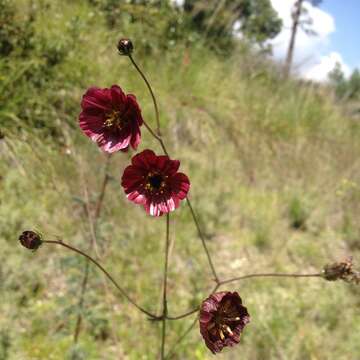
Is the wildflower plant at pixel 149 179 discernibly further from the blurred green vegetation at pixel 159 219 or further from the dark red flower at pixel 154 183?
the blurred green vegetation at pixel 159 219

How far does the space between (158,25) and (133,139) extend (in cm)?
396

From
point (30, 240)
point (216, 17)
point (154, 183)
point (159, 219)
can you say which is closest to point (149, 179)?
point (154, 183)

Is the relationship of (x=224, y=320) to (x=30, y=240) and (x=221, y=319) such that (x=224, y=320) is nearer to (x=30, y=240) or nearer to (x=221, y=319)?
(x=221, y=319)

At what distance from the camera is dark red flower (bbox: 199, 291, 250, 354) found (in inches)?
34.6

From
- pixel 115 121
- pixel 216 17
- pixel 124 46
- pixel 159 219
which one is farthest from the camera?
pixel 216 17

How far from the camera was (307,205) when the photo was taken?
→ 3391mm

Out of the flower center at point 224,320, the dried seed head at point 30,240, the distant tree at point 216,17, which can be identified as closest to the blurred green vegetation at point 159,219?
the distant tree at point 216,17

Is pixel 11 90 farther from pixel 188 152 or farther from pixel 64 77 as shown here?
pixel 188 152

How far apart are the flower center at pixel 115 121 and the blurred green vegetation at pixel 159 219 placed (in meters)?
0.43

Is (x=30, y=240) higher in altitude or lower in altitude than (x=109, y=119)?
lower

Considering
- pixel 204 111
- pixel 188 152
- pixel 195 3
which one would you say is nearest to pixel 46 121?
pixel 188 152

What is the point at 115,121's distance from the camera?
0.98 meters

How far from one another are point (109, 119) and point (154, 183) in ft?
0.52

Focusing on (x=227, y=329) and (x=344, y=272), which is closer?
(x=227, y=329)
